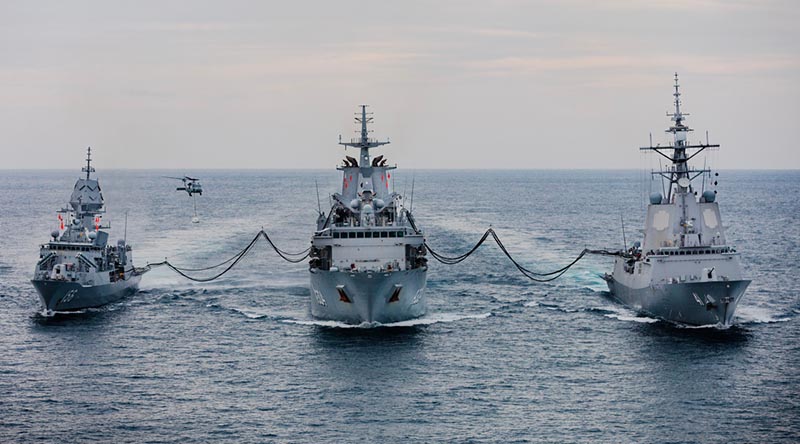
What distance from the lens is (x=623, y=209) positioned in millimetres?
177750

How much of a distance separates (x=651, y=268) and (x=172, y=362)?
3219cm

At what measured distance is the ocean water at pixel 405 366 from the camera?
42.3 meters

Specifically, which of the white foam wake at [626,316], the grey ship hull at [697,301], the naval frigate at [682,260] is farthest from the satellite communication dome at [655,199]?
the white foam wake at [626,316]

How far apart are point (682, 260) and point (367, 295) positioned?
21365 mm

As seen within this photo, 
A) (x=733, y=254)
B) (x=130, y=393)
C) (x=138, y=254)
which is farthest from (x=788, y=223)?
(x=130, y=393)

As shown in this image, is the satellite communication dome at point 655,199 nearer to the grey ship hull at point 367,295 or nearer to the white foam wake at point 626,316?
the white foam wake at point 626,316

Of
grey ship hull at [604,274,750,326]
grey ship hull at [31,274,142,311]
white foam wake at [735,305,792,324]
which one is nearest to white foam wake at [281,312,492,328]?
grey ship hull at [604,274,750,326]

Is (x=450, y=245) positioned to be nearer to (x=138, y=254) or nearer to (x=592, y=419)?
(x=138, y=254)

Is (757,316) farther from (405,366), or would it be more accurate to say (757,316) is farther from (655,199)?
→ (405,366)

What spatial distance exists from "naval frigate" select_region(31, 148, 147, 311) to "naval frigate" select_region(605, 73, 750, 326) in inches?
1507

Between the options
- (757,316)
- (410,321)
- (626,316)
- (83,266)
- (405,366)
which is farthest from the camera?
(83,266)

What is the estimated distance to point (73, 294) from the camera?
6831 centimetres

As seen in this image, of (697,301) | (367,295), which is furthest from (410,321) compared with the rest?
(697,301)

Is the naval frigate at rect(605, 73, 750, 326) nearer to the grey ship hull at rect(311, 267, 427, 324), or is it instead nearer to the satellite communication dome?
the satellite communication dome
